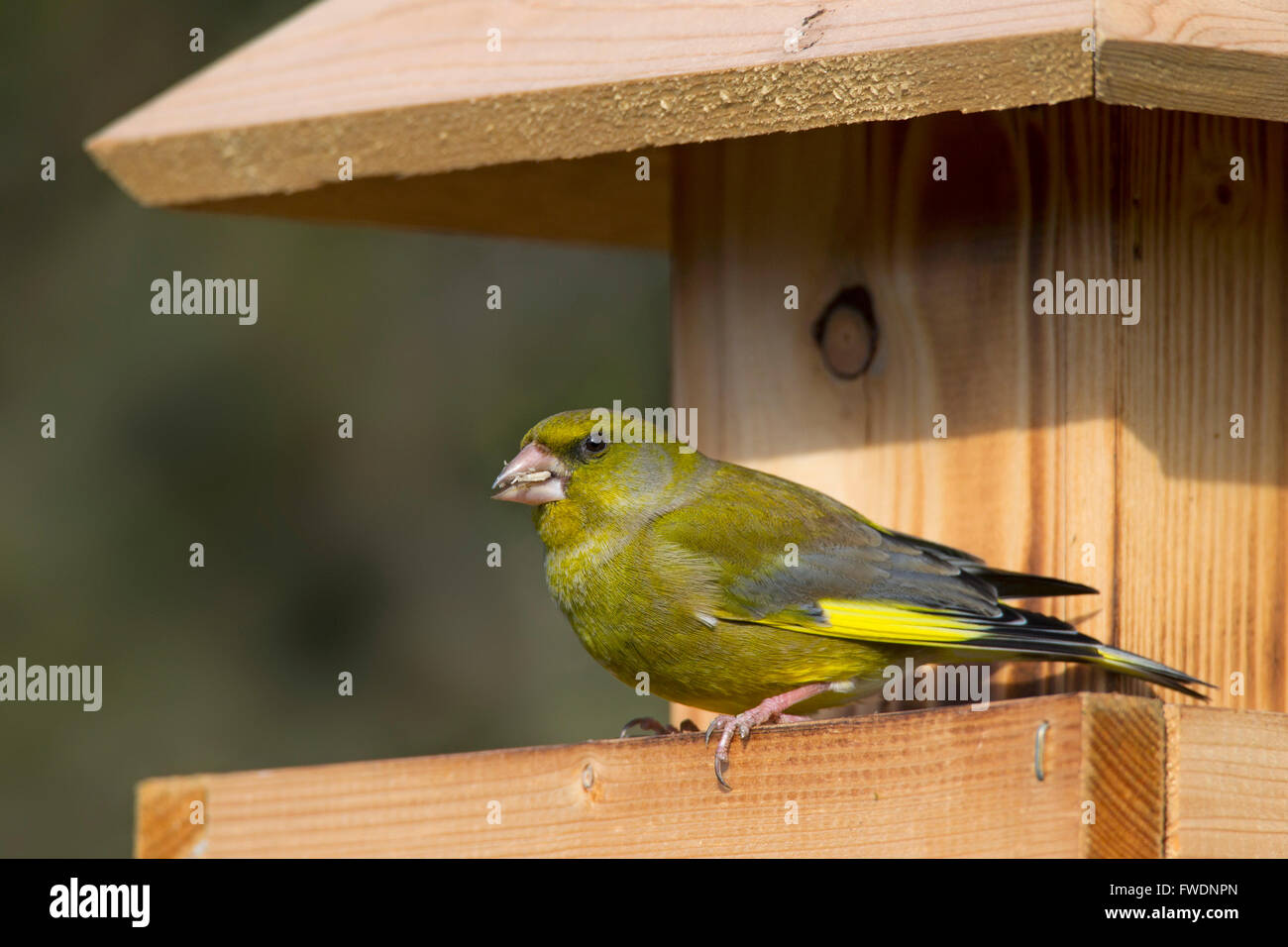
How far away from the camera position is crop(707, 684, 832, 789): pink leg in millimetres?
3469

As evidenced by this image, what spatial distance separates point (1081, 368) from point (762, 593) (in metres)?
0.80

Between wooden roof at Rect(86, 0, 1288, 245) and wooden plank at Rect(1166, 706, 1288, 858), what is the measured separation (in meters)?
1.05

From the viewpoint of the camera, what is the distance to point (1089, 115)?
3.95 meters

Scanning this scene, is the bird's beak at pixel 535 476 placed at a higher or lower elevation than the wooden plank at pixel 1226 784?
higher

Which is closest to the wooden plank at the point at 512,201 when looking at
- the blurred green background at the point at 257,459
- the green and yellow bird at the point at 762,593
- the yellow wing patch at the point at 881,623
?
the green and yellow bird at the point at 762,593

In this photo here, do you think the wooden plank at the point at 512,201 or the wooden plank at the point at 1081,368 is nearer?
the wooden plank at the point at 1081,368

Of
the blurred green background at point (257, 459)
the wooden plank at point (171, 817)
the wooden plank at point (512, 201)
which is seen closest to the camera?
the wooden plank at point (171, 817)

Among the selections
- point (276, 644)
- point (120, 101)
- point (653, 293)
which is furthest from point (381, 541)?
point (120, 101)

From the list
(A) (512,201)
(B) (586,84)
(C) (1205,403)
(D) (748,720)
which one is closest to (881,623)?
(D) (748,720)

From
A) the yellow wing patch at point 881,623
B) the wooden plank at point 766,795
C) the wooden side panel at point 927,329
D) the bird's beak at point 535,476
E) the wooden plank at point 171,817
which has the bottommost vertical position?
the wooden plank at point 171,817

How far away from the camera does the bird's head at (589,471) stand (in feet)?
14.2

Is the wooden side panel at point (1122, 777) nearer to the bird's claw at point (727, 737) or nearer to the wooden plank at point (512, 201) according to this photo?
the bird's claw at point (727, 737)

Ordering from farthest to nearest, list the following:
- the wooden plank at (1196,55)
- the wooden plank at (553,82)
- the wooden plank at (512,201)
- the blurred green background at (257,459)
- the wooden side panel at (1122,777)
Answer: the blurred green background at (257,459), the wooden plank at (512,201), the wooden plank at (553,82), the wooden plank at (1196,55), the wooden side panel at (1122,777)

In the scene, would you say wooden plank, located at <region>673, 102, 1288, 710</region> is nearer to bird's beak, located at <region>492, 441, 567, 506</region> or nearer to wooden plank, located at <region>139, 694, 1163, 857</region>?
bird's beak, located at <region>492, 441, 567, 506</region>
